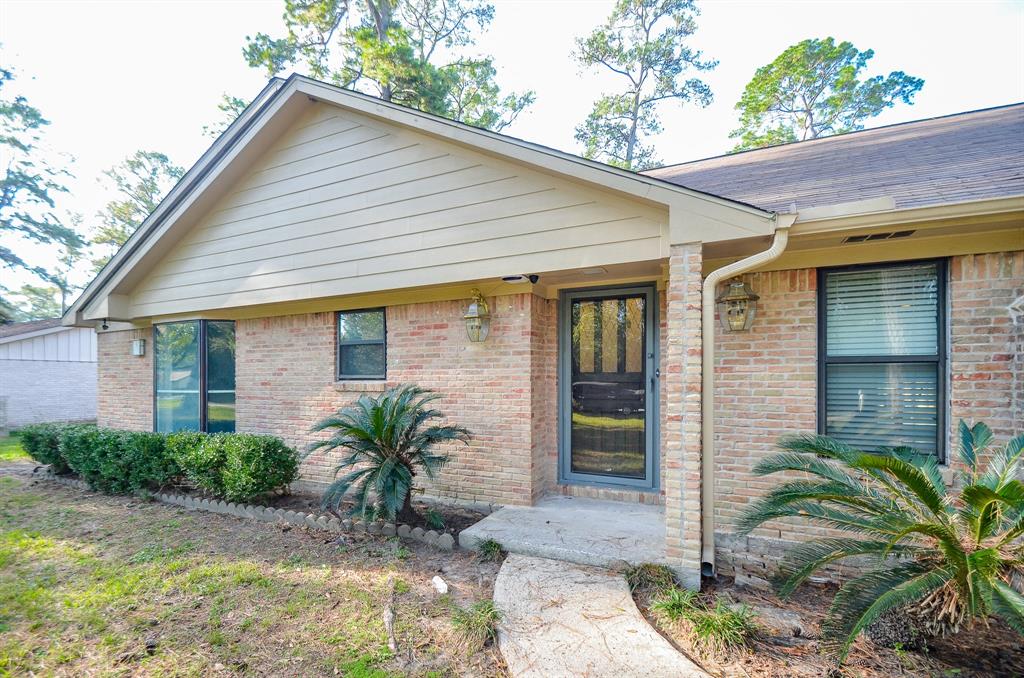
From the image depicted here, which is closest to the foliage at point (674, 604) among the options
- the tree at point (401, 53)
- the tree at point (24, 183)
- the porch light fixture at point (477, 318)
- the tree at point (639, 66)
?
the porch light fixture at point (477, 318)

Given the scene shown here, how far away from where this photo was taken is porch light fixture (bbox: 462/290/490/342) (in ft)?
16.2

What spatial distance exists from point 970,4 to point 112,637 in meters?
12.6

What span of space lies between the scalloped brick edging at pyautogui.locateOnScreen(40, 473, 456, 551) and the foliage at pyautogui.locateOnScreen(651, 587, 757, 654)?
1.97 m

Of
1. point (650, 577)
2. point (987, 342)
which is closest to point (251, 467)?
point (650, 577)

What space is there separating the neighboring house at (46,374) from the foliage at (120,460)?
836cm

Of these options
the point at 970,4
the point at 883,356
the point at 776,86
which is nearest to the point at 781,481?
the point at 883,356

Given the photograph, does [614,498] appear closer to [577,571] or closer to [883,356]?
[577,571]

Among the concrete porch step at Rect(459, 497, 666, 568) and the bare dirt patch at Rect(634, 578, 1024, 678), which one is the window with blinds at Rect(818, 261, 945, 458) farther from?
the concrete porch step at Rect(459, 497, 666, 568)

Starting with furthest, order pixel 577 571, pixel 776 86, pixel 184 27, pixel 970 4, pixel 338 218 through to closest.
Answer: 1. pixel 776 86
2. pixel 184 27
3. pixel 970 4
4. pixel 338 218
5. pixel 577 571

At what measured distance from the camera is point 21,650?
111 inches

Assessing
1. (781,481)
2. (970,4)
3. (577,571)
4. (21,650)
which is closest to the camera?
(21,650)

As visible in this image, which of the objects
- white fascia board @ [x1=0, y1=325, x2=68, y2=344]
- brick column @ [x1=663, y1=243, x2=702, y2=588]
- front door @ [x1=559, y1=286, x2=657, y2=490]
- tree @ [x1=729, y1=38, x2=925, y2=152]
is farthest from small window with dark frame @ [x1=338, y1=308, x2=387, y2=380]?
tree @ [x1=729, y1=38, x2=925, y2=152]

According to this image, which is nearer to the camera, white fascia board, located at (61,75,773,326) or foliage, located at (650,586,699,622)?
foliage, located at (650,586,699,622)

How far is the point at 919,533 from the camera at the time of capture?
2.62m
